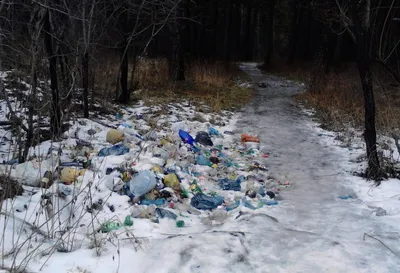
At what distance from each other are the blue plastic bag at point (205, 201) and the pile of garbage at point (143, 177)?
0.04 ft

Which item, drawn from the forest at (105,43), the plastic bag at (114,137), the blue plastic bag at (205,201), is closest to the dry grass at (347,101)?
the forest at (105,43)

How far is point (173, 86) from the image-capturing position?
12336 millimetres

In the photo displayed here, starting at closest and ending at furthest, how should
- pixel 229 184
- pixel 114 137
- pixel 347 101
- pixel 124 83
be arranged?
1. pixel 229 184
2. pixel 114 137
3. pixel 124 83
4. pixel 347 101

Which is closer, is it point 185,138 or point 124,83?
point 185,138

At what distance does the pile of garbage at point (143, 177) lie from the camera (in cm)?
408

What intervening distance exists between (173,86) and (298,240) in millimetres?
9027

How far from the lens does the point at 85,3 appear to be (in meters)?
7.11

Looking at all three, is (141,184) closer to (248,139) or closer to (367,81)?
(367,81)

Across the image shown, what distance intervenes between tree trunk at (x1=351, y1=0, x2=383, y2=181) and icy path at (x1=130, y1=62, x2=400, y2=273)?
410 millimetres

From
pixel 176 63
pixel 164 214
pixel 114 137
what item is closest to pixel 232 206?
pixel 164 214

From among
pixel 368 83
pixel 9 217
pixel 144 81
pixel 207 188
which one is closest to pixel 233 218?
pixel 207 188

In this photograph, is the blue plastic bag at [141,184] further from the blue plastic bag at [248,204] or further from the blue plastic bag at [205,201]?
the blue plastic bag at [248,204]

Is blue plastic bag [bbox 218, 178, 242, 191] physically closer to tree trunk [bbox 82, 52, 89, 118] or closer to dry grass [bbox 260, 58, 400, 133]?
dry grass [bbox 260, 58, 400, 133]

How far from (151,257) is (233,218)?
4.15 feet
